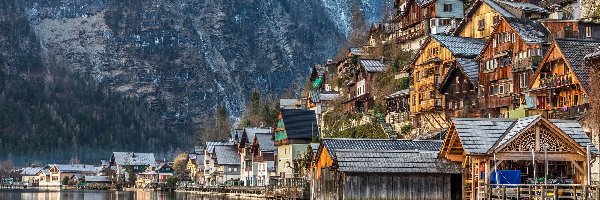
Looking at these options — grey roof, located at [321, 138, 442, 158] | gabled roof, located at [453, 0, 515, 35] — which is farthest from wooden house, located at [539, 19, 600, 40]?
grey roof, located at [321, 138, 442, 158]

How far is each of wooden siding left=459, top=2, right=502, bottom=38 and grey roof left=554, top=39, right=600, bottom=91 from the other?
22.4 metres

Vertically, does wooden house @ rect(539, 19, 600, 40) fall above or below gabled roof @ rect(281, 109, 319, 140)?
above

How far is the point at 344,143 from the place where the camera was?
55.7m

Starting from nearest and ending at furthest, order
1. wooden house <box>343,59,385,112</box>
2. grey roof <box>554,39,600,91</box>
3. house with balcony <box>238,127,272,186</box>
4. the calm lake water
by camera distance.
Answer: grey roof <box>554,39,600,91</box>
wooden house <box>343,59,385,112</box>
the calm lake water
house with balcony <box>238,127,272,186</box>

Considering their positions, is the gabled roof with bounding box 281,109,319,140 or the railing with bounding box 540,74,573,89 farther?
the gabled roof with bounding box 281,109,319,140

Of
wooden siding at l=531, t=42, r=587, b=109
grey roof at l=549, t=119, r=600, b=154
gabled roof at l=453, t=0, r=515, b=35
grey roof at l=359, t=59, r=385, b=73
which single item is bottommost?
grey roof at l=549, t=119, r=600, b=154

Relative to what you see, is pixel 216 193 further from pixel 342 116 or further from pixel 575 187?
pixel 575 187

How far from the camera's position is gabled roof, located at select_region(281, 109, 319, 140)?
110m

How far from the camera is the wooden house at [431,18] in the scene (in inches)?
3964

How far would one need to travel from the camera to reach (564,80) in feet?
204

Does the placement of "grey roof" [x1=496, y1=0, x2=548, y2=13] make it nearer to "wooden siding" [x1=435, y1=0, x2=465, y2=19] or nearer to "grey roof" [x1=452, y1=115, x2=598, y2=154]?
"wooden siding" [x1=435, y1=0, x2=465, y2=19]

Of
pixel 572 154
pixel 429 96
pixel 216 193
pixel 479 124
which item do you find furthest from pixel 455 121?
pixel 216 193

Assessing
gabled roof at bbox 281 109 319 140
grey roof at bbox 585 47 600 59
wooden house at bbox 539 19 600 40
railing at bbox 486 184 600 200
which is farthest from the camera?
gabled roof at bbox 281 109 319 140

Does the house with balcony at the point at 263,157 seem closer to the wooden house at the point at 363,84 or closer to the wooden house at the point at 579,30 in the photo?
the wooden house at the point at 363,84
